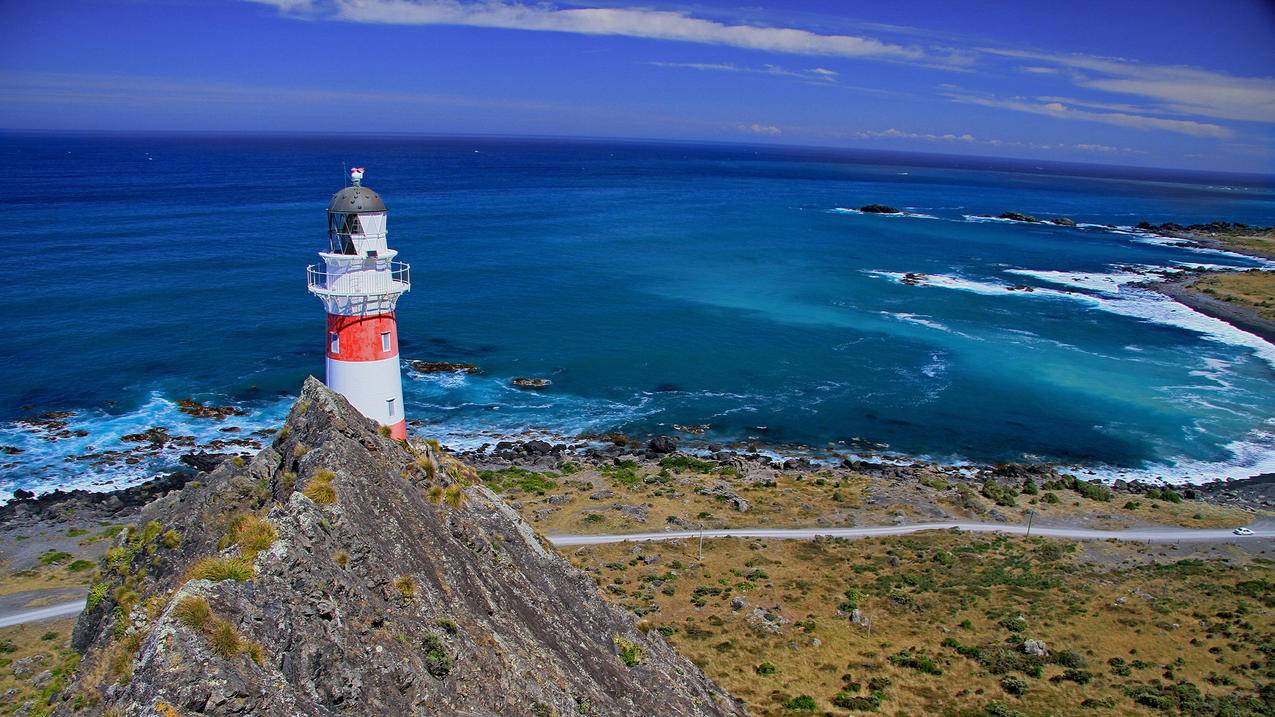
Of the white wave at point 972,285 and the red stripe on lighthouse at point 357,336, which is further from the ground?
the red stripe on lighthouse at point 357,336

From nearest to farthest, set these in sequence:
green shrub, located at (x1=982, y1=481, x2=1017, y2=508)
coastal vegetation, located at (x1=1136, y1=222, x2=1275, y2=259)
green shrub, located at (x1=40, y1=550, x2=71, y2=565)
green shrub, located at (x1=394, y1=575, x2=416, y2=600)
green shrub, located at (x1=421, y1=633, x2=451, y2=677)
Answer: green shrub, located at (x1=421, y1=633, x2=451, y2=677) → green shrub, located at (x1=394, y1=575, x2=416, y2=600) → green shrub, located at (x1=40, y1=550, x2=71, y2=565) → green shrub, located at (x1=982, y1=481, x2=1017, y2=508) → coastal vegetation, located at (x1=1136, y1=222, x2=1275, y2=259)

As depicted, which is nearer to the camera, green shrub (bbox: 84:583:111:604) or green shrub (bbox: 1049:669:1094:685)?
green shrub (bbox: 84:583:111:604)

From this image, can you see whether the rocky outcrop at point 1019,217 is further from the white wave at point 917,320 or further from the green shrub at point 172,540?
the green shrub at point 172,540

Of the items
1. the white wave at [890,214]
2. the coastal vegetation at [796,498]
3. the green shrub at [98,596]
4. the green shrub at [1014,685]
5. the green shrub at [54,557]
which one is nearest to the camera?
the green shrub at [98,596]

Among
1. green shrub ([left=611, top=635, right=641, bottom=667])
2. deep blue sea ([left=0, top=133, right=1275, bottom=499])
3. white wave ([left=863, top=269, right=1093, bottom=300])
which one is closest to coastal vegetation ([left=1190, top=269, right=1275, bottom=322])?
deep blue sea ([left=0, top=133, right=1275, bottom=499])

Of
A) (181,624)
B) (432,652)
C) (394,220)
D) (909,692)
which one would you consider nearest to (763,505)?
(909,692)

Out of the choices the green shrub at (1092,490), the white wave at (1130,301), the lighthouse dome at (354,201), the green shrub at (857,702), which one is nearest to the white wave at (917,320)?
the white wave at (1130,301)

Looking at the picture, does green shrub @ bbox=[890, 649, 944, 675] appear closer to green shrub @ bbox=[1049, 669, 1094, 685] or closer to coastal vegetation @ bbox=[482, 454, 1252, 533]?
green shrub @ bbox=[1049, 669, 1094, 685]
